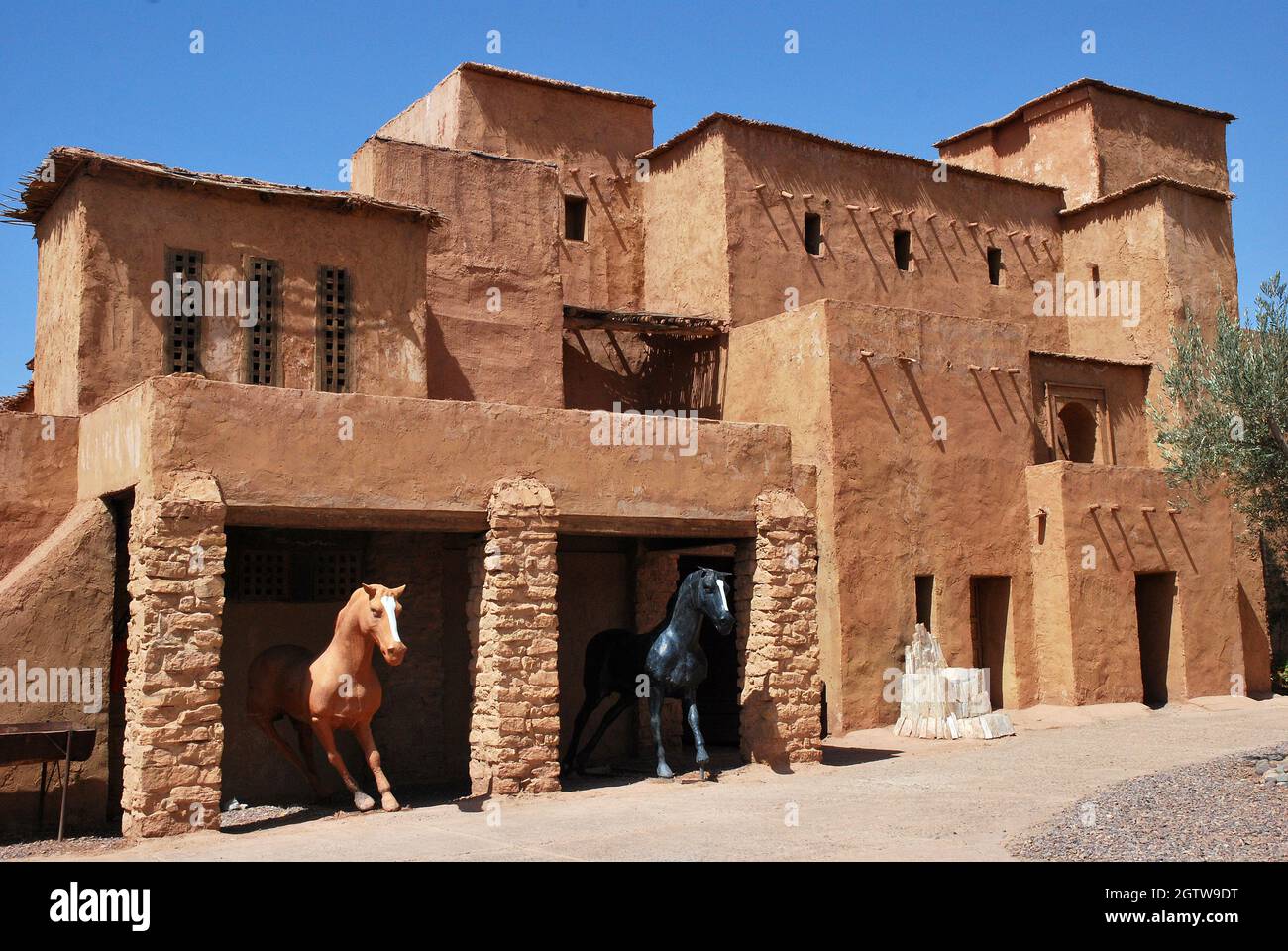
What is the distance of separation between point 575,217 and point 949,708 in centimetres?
1223

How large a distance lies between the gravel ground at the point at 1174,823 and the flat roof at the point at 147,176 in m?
11.6

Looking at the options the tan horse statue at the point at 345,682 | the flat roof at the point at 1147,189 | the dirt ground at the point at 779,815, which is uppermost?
the flat roof at the point at 1147,189

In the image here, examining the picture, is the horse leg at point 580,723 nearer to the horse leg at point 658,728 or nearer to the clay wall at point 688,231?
the horse leg at point 658,728

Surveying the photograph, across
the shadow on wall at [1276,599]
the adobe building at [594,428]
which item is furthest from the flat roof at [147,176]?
the shadow on wall at [1276,599]

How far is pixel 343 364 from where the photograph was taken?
16.7 meters

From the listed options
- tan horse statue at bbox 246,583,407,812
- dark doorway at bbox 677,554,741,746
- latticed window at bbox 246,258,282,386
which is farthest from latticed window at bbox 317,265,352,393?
dark doorway at bbox 677,554,741,746

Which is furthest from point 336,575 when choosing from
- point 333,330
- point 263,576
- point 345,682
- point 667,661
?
point 667,661

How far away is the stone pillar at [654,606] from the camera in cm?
1764

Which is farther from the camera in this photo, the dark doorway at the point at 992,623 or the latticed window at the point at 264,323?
the dark doorway at the point at 992,623

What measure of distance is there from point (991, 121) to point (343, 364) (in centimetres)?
1891

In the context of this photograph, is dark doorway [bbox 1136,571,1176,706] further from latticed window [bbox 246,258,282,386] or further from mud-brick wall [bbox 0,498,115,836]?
mud-brick wall [bbox 0,498,115,836]
